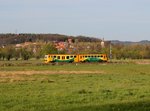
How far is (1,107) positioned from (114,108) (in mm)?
3994

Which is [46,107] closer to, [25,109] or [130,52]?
[25,109]

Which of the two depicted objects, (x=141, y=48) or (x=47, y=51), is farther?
(x=141, y=48)

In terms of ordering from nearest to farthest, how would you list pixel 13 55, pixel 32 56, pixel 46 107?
pixel 46 107 < pixel 13 55 < pixel 32 56

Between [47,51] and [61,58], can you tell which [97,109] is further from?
[47,51]

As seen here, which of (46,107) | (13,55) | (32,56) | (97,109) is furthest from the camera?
(32,56)

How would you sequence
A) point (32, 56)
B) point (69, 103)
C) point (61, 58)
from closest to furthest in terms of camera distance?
point (69, 103)
point (61, 58)
point (32, 56)

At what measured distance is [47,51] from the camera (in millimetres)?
155625

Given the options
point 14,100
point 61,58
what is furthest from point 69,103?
point 61,58

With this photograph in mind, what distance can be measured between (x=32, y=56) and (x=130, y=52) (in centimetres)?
3685

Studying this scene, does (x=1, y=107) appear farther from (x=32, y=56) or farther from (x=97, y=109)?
(x=32, y=56)

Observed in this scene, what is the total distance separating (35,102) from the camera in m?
16.8

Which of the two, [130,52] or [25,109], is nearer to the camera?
[25,109]

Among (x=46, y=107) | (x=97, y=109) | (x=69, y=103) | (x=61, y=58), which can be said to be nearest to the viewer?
(x=97, y=109)

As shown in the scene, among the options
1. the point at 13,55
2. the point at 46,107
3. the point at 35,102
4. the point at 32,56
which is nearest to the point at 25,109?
the point at 46,107
